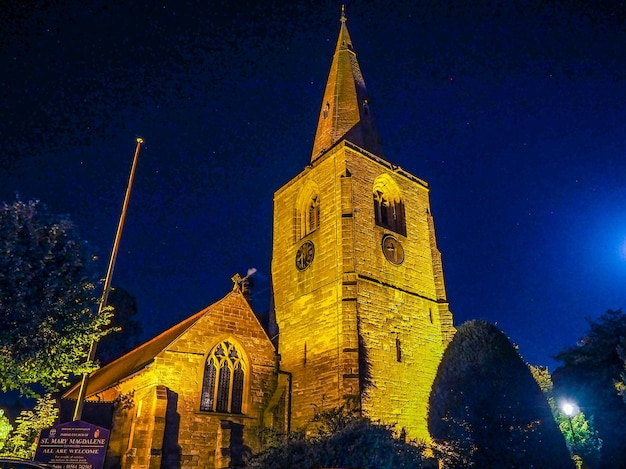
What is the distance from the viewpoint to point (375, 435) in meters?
11.5

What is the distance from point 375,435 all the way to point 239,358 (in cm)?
986

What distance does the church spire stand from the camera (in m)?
27.7

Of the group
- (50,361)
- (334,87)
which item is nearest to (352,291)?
(50,361)

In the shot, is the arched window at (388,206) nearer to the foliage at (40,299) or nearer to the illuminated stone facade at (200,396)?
the illuminated stone facade at (200,396)

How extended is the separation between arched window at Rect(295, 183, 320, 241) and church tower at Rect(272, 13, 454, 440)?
6 centimetres

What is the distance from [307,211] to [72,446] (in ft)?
53.5

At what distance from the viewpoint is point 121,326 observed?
141 feet

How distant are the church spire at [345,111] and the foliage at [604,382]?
14.3 meters

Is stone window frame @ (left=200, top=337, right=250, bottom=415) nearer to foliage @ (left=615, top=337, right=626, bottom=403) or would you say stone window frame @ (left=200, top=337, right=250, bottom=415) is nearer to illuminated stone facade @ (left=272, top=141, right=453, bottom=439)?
illuminated stone facade @ (left=272, top=141, right=453, bottom=439)

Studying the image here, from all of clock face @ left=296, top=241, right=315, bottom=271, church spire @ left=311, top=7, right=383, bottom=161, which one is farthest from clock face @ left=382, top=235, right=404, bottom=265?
church spire @ left=311, top=7, right=383, bottom=161

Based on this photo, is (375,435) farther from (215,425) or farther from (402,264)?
(402,264)

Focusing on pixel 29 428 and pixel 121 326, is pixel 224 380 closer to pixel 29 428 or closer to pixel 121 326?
pixel 29 428

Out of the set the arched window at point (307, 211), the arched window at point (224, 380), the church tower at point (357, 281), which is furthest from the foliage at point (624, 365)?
the arched window at point (224, 380)

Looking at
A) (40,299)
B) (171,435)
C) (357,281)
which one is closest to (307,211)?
(357,281)
